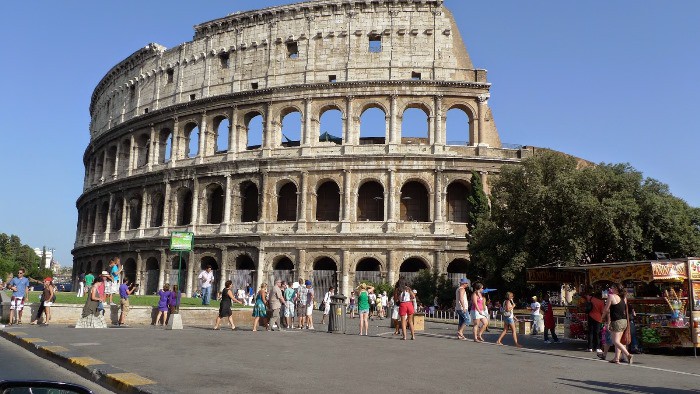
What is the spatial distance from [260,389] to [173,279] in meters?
29.8

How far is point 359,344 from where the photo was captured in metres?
13.2

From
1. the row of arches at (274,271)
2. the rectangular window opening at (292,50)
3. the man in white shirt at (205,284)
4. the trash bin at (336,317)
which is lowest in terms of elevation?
the trash bin at (336,317)

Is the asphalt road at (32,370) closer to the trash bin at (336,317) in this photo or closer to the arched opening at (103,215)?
the trash bin at (336,317)

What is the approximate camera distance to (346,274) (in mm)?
31609

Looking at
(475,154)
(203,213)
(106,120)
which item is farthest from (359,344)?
(106,120)

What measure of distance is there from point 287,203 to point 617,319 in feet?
82.2

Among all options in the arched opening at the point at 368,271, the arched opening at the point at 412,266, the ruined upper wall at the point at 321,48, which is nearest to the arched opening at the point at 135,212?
the ruined upper wall at the point at 321,48

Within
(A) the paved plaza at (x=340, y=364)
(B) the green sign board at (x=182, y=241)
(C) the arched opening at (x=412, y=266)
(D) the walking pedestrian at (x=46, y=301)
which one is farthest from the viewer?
(C) the arched opening at (x=412, y=266)

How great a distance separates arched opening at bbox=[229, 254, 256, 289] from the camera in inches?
1302

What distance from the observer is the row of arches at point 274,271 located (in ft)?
104

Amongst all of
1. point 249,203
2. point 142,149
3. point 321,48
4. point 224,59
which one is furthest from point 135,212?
point 321,48

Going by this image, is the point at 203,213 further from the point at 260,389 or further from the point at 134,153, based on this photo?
the point at 260,389

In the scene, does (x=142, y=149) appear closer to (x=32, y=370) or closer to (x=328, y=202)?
(x=328, y=202)

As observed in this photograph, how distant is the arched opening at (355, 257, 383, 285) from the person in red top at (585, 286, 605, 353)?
59.9ft
